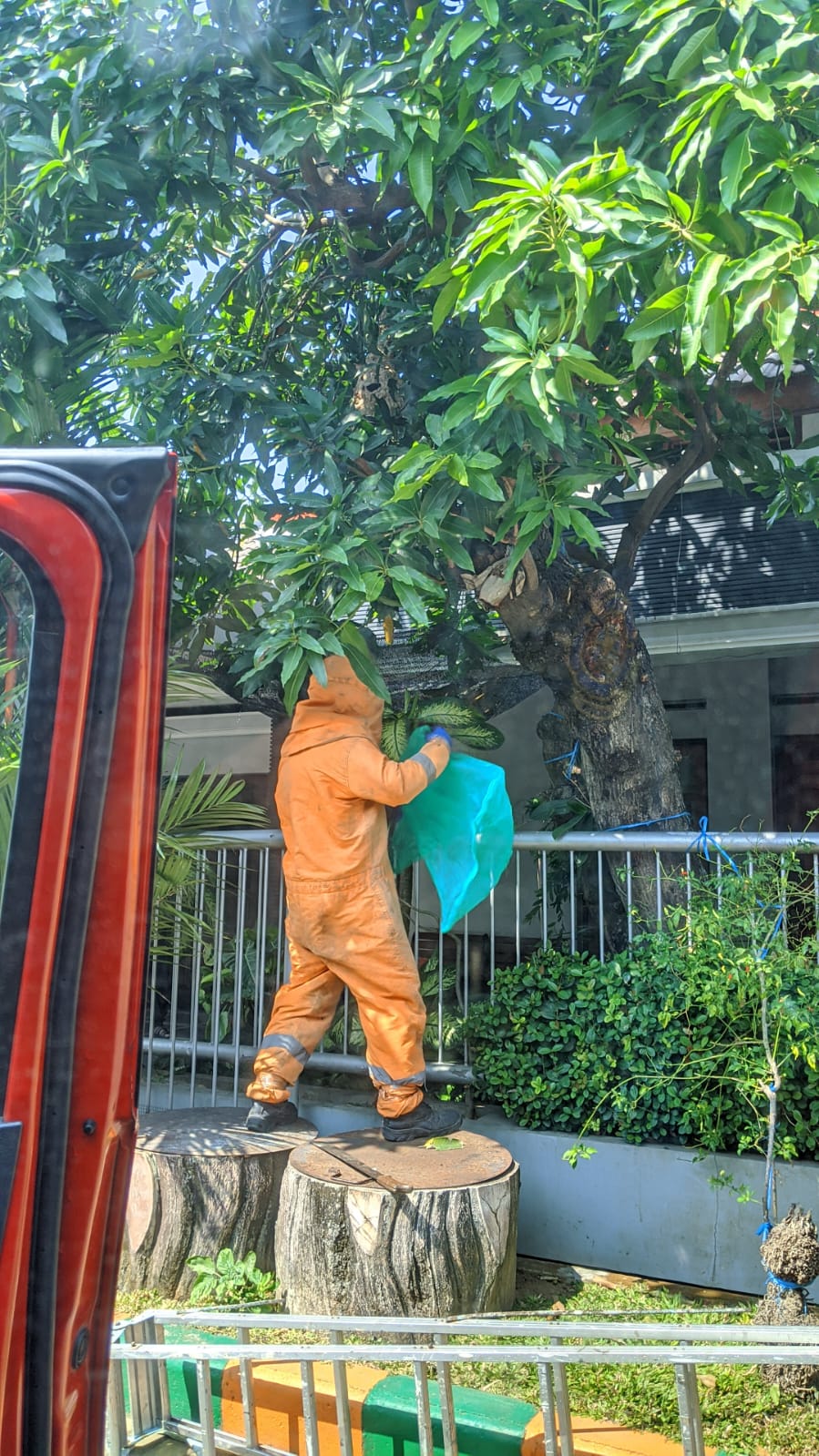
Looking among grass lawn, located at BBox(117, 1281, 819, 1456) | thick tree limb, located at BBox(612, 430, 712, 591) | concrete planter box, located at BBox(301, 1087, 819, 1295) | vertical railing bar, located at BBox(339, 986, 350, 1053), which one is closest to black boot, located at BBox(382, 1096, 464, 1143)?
concrete planter box, located at BBox(301, 1087, 819, 1295)

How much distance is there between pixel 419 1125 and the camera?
4531mm

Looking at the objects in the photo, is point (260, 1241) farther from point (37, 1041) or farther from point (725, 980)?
point (37, 1041)

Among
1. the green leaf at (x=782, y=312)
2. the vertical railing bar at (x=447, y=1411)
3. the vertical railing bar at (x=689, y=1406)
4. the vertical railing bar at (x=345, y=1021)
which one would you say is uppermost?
the green leaf at (x=782, y=312)

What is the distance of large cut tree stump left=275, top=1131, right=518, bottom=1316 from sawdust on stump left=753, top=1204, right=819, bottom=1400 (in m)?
0.89

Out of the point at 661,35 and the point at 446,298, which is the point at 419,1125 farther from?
the point at 661,35

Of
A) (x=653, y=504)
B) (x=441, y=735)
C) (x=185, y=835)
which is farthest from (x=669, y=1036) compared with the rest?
(x=653, y=504)

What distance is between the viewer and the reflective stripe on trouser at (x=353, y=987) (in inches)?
178

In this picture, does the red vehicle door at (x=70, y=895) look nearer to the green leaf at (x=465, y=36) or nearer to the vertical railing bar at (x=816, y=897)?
the green leaf at (x=465, y=36)

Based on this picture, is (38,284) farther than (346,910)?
No

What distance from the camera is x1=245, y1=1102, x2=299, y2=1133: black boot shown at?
471 centimetres

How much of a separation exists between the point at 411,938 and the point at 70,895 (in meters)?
3.92

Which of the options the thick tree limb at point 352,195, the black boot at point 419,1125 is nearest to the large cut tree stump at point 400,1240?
the black boot at point 419,1125

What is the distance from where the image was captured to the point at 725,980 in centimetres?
381

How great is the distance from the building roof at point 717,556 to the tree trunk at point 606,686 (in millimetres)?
2243
